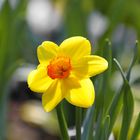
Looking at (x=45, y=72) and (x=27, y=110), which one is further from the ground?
(x=45, y=72)

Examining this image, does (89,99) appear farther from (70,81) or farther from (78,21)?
(78,21)

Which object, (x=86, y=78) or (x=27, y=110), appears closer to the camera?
(x=86, y=78)

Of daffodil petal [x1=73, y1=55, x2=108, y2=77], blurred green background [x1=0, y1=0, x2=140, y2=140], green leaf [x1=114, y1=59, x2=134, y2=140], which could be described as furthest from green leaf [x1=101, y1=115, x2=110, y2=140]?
blurred green background [x1=0, y1=0, x2=140, y2=140]

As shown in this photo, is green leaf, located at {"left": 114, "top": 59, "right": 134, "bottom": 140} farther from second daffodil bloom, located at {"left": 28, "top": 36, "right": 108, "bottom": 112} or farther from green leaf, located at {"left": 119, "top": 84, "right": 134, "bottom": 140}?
second daffodil bloom, located at {"left": 28, "top": 36, "right": 108, "bottom": 112}

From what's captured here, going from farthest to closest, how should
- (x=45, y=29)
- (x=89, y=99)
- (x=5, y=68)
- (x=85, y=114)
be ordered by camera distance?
(x=45, y=29)
(x=5, y=68)
(x=85, y=114)
(x=89, y=99)

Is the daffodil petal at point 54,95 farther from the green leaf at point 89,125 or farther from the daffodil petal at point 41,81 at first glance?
the green leaf at point 89,125

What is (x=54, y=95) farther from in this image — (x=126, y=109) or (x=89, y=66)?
(x=126, y=109)

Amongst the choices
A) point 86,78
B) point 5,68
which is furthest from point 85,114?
point 5,68
